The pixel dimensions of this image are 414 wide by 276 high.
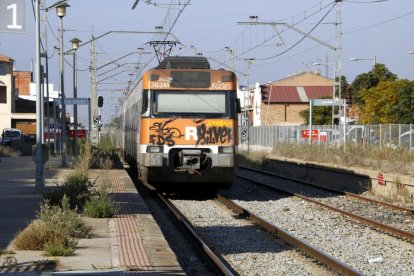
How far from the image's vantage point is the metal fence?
3406 centimetres

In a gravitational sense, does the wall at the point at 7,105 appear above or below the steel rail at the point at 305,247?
above

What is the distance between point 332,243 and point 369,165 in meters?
17.0

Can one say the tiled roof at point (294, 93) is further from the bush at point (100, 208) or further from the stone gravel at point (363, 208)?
the bush at point (100, 208)

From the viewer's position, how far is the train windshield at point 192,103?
18719mm

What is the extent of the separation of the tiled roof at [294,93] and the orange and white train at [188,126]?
76.1m

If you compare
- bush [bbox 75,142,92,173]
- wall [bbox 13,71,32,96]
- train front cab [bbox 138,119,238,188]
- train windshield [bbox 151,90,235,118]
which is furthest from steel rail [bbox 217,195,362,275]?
wall [bbox 13,71,32,96]

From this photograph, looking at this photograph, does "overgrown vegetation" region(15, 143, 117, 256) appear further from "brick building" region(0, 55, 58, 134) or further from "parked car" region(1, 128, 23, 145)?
"brick building" region(0, 55, 58, 134)

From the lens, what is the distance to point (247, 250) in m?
12.0

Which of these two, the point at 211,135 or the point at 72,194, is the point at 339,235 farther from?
the point at 211,135

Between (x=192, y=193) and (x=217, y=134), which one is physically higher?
(x=217, y=134)

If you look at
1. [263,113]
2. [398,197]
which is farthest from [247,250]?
[263,113]

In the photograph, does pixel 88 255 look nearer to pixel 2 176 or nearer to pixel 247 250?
pixel 247 250

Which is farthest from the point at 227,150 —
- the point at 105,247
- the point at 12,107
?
the point at 12,107

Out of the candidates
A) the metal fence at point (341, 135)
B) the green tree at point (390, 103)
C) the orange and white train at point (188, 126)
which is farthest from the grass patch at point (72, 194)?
the green tree at point (390, 103)
